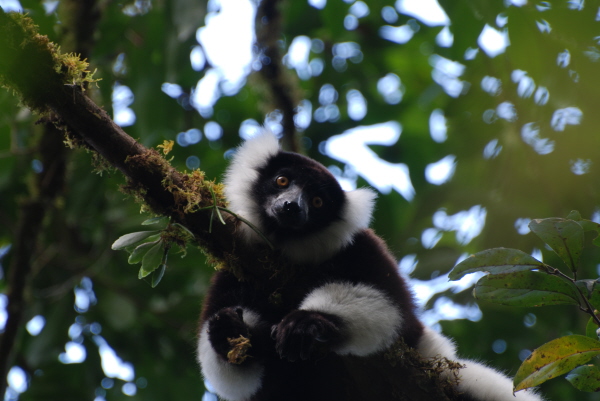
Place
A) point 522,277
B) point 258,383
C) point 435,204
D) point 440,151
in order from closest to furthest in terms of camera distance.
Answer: point 522,277, point 258,383, point 435,204, point 440,151

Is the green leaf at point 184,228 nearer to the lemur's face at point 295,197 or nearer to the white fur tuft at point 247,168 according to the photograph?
the lemur's face at point 295,197

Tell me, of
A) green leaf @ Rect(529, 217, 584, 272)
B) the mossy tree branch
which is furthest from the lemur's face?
green leaf @ Rect(529, 217, 584, 272)

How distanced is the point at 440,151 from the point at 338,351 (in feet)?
15.3

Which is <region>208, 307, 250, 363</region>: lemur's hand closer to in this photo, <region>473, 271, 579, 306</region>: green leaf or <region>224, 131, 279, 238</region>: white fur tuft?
<region>224, 131, 279, 238</region>: white fur tuft

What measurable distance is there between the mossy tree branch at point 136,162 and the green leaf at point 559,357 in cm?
94

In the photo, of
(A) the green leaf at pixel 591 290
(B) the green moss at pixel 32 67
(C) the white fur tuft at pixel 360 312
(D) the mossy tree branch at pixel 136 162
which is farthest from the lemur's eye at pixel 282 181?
(A) the green leaf at pixel 591 290

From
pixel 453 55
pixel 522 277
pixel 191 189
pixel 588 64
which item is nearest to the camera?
pixel 522 277

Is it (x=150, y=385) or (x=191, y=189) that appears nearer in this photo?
(x=191, y=189)

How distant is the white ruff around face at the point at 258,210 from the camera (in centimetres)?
445

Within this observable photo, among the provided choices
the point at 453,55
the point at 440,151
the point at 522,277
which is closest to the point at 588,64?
the point at 453,55

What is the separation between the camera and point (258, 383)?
4031mm

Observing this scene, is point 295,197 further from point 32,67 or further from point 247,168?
point 32,67

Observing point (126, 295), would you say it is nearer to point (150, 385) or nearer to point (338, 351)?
point (150, 385)

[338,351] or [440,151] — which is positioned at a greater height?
[338,351]
